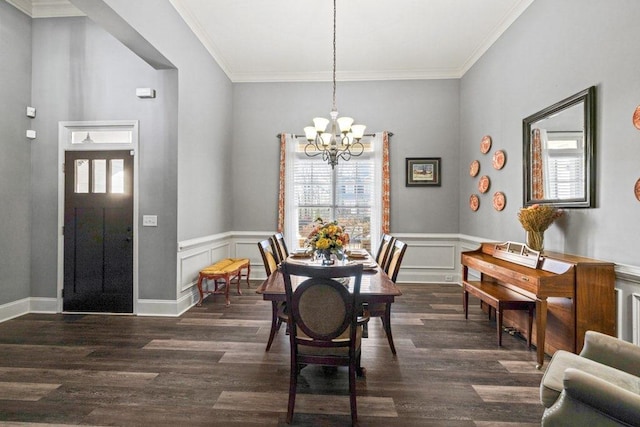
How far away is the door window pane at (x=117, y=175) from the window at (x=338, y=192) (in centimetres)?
246

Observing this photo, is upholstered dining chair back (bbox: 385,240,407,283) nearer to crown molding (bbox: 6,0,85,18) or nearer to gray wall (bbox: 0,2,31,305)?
gray wall (bbox: 0,2,31,305)

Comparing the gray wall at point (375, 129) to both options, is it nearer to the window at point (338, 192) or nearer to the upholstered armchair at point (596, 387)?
the window at point (338, 192)

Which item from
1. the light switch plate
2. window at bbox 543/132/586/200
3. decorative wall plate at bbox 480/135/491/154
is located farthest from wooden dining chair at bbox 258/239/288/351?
decorative wall plate at bbox 480/135/491/154

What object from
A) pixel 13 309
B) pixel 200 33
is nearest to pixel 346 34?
pixel 200 33

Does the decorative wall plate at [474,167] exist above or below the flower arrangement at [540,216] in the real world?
above

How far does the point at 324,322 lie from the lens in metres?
1.80

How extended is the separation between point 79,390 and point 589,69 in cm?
471

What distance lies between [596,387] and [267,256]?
233 cm

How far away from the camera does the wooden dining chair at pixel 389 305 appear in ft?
8.77

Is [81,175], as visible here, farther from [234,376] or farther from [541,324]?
[541,324]

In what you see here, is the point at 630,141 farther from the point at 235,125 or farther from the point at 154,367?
the point at 235,125

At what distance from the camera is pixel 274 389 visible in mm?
2188

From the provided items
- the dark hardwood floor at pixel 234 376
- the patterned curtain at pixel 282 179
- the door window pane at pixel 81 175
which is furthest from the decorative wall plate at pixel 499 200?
the door window pane at pixel 81 175

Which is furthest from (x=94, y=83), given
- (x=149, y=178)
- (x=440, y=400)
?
(x=440, y=400)
